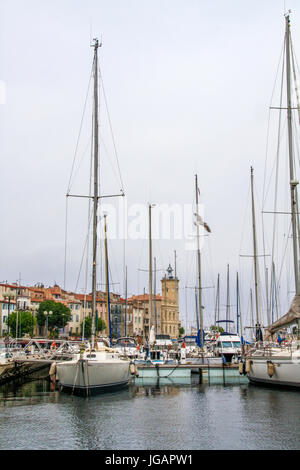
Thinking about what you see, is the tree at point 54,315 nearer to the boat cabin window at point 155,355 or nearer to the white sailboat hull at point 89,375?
the boat cabin window at point 155,355

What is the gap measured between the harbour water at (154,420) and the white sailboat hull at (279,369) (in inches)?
25.2

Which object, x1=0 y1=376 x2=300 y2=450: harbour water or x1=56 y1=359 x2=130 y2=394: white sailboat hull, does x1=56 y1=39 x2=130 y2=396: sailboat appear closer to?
x1=56 y1=359 x2=130 y2=394: white sailboat hull

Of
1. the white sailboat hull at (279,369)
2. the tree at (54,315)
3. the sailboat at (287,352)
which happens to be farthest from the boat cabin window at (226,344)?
the tree at (54,315)

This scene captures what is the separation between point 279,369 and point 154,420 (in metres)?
11.4

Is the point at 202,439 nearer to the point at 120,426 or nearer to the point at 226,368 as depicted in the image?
the point at 120,426

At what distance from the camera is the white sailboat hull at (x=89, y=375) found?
2708 cm

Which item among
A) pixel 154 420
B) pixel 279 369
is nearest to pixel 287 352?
pixel 279 369

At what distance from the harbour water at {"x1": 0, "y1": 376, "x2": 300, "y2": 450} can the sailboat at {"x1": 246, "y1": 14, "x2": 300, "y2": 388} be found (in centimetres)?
91

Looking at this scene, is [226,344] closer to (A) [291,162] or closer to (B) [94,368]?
(A) [291,162]

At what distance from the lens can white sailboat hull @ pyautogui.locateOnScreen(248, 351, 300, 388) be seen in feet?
92.4

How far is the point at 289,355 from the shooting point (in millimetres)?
28797

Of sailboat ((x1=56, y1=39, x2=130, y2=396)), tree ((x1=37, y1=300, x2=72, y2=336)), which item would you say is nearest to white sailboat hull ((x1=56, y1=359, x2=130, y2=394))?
sailboat ((x1=56, y1=39, x2=130, y2=396))

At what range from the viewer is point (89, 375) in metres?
27.2
